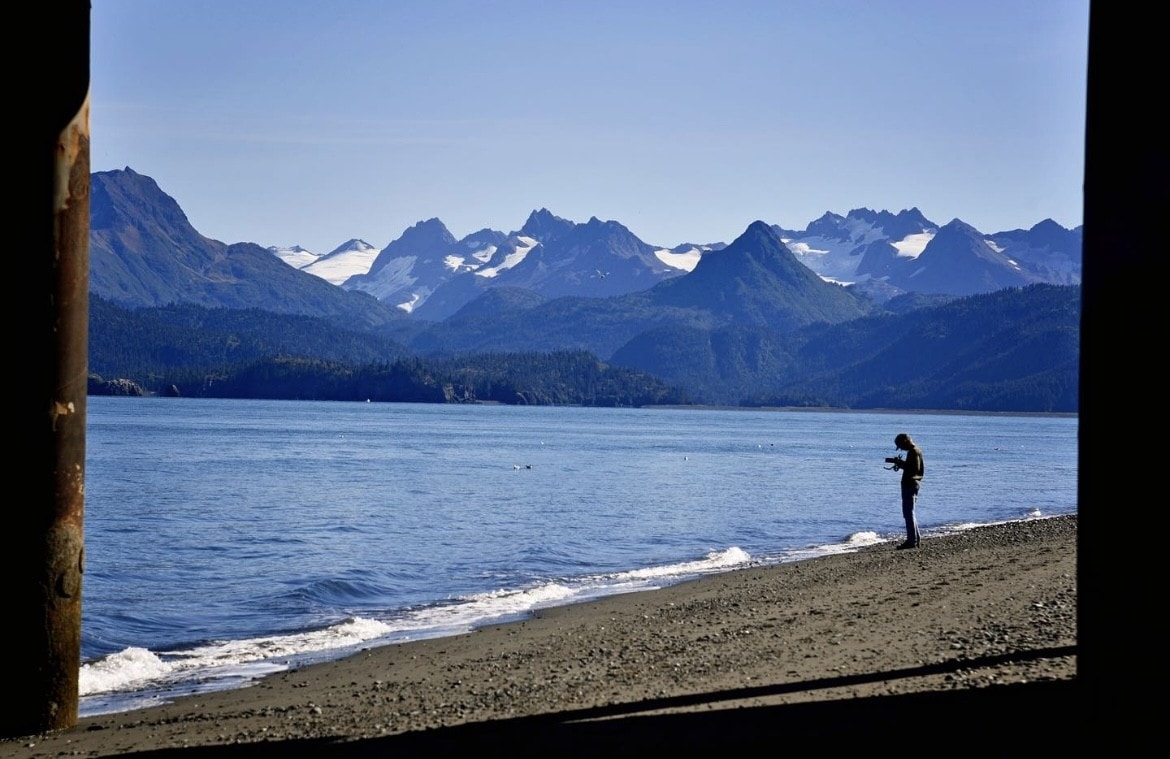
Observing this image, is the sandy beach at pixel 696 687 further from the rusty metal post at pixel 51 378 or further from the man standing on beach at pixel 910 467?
the man standing on beach at pixel 910 467

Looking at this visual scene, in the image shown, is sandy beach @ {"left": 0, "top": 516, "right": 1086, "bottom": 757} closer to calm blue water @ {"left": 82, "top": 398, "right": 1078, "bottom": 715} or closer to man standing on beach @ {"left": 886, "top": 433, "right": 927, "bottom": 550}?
calm blue water @ {"left": 82, "top": 398, "right": 1078, "bottom": 715}

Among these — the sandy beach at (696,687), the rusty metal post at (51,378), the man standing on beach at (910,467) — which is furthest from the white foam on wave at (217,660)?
the man standing on beach at (910,467)

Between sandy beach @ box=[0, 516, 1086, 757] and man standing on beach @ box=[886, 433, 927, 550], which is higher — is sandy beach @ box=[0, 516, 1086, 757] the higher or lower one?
the lower one

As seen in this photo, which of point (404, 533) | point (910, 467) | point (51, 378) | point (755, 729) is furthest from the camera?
point (404, 533)

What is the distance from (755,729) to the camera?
877 cm

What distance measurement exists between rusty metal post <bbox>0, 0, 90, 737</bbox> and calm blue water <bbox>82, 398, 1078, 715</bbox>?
4.63 metres

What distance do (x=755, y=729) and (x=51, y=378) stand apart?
5.50 m

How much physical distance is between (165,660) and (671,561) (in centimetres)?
1521

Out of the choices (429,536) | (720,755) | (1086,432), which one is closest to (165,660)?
(720,755)

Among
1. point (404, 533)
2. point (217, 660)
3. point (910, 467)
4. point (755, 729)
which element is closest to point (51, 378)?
point (755, 729)

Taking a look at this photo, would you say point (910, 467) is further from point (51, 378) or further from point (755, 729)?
Answer: point (51, 378)

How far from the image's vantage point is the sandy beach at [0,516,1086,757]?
8.79 meters

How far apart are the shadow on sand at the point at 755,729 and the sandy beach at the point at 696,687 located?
3cm

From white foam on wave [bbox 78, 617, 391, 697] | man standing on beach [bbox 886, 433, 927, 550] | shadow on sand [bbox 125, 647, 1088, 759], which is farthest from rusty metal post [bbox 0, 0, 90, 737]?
man standing on beach [bbox 886, 433, 927, 550]
